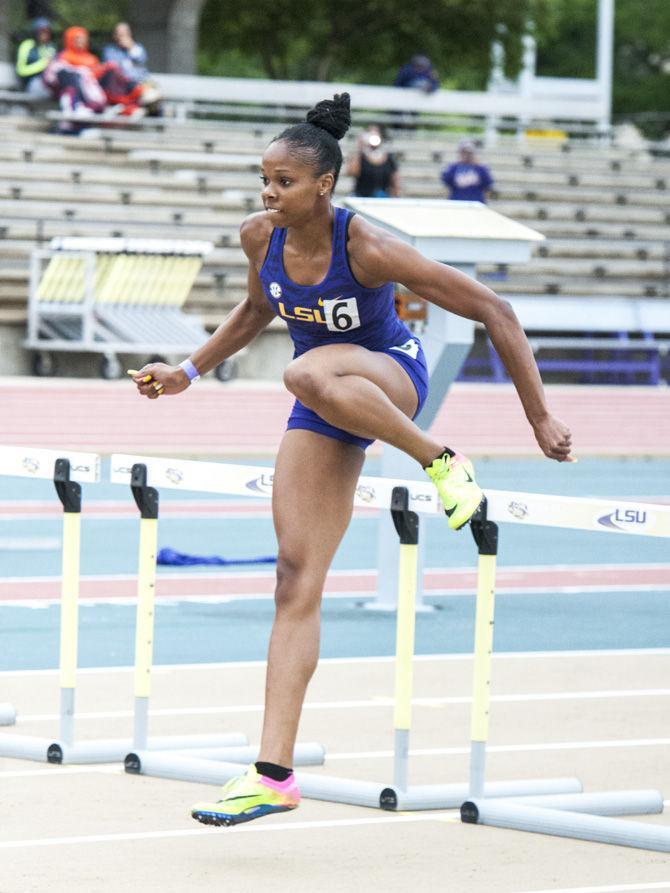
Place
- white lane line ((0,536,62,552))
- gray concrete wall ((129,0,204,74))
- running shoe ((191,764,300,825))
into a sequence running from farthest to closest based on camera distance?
gray concrete wall ((129,0,204,74))
white lane line ((0,536,62,552))
running shoe ((191,764,300,825))

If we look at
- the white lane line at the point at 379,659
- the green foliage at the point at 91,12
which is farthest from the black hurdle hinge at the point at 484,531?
the green foliage at the point at 91,12

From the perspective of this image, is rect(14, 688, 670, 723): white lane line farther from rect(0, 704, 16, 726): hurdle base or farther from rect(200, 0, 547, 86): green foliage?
rect(200, 0, 547, 86): green foliage

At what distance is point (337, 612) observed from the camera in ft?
30.7

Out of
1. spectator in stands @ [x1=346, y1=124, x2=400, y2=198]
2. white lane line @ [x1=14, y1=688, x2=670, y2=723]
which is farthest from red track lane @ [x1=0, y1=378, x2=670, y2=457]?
white lane line @ [x1=14, y1=688, x2=670, y2=723]

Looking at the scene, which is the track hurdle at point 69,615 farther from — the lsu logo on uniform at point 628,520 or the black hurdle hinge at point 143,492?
the lsu logo on uniform at point 628,520

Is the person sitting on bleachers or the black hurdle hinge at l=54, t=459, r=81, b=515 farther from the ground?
the person sitting on bleachers

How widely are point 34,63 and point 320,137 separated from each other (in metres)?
21.2

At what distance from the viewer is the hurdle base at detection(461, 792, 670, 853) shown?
16.4ft

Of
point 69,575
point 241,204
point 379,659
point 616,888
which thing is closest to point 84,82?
point 241,204

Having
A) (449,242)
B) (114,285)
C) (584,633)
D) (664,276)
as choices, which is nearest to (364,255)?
(449,242)

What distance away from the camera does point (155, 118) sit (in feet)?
83.6

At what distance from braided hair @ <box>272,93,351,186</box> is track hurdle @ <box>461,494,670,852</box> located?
110cm

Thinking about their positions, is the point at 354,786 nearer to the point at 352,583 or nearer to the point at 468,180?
the point at 352,583

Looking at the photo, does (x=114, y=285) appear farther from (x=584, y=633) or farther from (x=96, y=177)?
(x=584, y=633)
